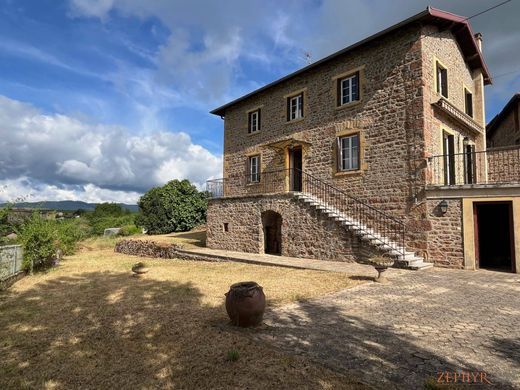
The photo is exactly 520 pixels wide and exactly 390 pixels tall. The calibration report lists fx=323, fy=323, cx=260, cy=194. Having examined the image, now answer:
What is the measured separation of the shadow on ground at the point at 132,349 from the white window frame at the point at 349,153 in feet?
28.7

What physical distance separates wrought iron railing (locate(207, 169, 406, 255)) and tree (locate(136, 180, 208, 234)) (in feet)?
33.2

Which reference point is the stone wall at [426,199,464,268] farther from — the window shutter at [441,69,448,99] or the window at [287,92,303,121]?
the window at [287,92,303,121]

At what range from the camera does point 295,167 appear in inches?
623

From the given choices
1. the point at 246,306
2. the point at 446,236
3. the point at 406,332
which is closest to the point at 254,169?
the point at 446,236

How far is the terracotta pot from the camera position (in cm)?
487

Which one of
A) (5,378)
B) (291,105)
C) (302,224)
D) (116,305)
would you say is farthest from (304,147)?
(5,378)

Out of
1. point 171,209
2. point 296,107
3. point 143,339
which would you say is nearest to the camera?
point 143,339

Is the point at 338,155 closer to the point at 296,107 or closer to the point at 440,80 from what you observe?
the point at 296,107

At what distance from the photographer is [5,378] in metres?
3.71

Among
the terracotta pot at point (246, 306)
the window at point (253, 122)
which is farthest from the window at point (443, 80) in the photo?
the terracotta pot at point (246, 306)

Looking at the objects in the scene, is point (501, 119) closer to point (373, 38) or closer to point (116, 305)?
point (373, 38)

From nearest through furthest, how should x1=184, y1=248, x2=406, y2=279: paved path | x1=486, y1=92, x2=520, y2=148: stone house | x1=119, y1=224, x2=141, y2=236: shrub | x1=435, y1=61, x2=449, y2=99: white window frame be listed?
→ x1=184, y1=248, x2=406, y2=279: paved path, x1=435, y1=61, x2=449, y2=99: white window frame, x1=486, y1=92, x2=520, y2=148: stone house, x1=119, y1=224, x2=141, y2=236: shrub

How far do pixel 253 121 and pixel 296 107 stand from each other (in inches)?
123

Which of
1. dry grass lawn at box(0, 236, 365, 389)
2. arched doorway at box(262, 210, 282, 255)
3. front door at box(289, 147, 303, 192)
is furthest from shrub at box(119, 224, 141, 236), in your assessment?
dry grass lawn at box(0, 236, 365, 389)
